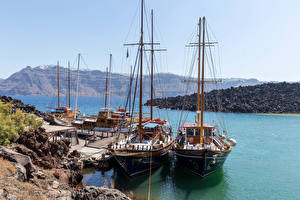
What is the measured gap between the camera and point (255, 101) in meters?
118

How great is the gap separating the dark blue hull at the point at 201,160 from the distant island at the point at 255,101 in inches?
2854

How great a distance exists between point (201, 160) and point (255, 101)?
365 feet

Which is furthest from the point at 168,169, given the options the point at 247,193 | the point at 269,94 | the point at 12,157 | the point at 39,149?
the point at 269,94

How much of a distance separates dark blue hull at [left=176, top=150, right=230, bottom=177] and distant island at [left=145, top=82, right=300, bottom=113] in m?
72.5

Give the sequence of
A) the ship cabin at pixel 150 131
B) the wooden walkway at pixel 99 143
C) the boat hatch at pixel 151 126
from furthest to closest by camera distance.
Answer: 1. the wooden walkway at pixel 99 143
2. the boat hatch at pixel 151 126
3. the ship cabin at pixel 150 131

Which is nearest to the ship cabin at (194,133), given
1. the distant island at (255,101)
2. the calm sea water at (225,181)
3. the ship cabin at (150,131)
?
the calm sea water at (225,181)

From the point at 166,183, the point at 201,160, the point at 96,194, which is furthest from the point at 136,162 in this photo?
the point at 96,194

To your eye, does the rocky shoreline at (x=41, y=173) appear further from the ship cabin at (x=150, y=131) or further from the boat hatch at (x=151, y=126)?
the boat hatch at (x=151, y=126)

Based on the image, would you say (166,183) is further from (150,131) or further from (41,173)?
(41,173)

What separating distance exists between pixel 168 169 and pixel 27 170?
16.1 meters

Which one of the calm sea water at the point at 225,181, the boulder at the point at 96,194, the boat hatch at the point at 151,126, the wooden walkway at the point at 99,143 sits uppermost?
the boat hatch at the point at 151,126

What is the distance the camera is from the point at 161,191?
784 inches

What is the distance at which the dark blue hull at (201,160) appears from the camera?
68.6 feet

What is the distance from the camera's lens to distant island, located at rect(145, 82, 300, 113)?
106281 millimetres
